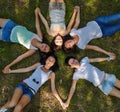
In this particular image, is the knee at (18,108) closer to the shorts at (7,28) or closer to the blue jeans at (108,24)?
the shorts at (7,28)

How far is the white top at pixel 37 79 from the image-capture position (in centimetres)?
682

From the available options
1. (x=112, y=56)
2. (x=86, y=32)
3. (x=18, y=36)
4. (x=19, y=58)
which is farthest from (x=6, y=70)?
(x=112, y=56)

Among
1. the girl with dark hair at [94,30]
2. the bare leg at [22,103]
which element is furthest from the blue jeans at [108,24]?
the bare leg at [22,103]

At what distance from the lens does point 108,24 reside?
276 inches

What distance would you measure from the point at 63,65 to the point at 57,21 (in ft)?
3.08

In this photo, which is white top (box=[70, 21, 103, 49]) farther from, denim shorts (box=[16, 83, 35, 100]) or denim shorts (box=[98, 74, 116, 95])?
denim shorts (box=[16, 83, 35, 100])

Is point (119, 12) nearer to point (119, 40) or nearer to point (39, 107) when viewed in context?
point (119, 40)

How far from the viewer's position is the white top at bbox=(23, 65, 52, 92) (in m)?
6.82

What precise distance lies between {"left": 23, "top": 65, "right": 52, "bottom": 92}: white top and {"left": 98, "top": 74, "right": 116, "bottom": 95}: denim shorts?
3.64 ft

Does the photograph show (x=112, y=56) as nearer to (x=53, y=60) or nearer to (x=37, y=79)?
(x=53, y=60)

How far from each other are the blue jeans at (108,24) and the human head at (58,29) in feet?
2.28

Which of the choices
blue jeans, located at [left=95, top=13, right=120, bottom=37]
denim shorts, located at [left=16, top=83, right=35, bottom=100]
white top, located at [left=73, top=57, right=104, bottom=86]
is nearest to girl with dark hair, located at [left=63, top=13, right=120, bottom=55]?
Answer: blue jeans, located at [left=95, top=13, right=120, bottom=37]

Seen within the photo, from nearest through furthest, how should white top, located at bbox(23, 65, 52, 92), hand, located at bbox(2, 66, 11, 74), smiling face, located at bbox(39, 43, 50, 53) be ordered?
smiling face, located at bbox(39, 43, 50, 53) → white top, located at bbox(23, 65, 52, 92) → hand, located at bbox(2, 66, 11, 74)

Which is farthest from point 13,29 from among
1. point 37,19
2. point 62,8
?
point 62,8
